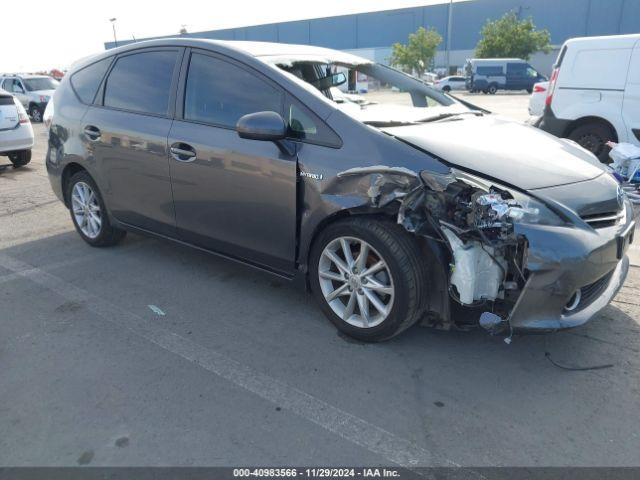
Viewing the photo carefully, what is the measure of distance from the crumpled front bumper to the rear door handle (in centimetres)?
353

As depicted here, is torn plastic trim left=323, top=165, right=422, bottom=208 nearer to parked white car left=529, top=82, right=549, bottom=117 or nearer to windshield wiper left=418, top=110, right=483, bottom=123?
windshield wiper left=418, top=110, right=483, bottom=123

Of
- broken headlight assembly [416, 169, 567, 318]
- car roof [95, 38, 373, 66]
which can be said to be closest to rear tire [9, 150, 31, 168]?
car roof [95, 38, 373, 66]

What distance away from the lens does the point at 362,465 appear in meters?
2.25

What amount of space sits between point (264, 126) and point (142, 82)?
1.62 meters

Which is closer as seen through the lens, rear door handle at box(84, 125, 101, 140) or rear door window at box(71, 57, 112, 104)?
rear door handle at box(84, 125, 101, 140)

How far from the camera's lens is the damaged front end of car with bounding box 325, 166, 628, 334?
2.61 metres

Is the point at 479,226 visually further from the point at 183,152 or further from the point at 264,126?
the point at 183,152

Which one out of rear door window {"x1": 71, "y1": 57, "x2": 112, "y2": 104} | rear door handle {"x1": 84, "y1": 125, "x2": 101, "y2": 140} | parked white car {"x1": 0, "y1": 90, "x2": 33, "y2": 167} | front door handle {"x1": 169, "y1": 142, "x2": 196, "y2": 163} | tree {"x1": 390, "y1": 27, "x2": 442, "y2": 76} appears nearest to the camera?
front door handle {"x1": 169, "y1": 142, "x2": 196, "y2": 163}

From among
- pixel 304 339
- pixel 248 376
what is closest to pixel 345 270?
pixel 304 339

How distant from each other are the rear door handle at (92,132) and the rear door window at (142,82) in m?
0.23

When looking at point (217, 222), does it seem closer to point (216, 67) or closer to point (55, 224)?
point (216, 67)

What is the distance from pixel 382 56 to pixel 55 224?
69085mm

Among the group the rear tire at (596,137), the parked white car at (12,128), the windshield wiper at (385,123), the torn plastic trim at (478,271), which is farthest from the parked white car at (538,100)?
the parked white car at (12,128)

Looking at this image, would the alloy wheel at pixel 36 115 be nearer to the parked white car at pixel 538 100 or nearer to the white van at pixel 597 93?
the parked white car at pixel 538 100
